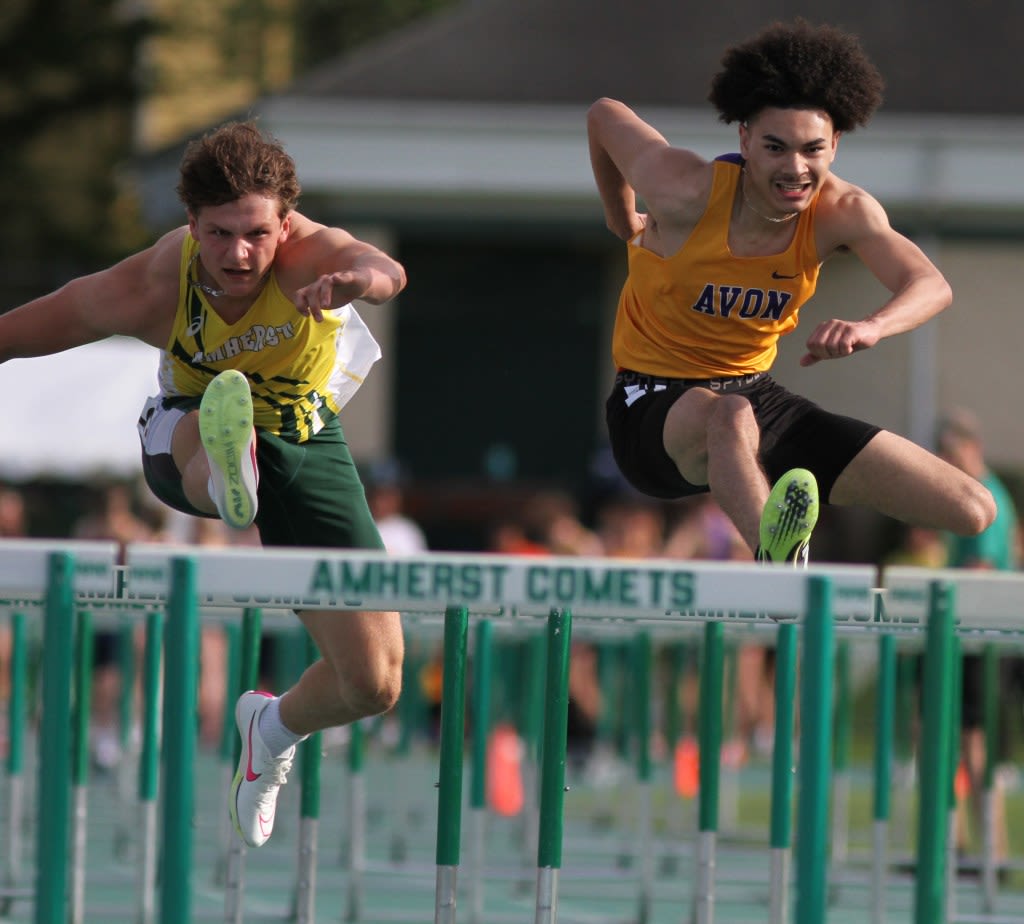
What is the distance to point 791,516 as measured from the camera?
493 centimetres

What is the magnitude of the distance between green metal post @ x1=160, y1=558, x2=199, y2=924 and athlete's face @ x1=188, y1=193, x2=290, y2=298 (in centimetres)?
160

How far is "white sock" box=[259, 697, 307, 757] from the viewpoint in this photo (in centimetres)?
578

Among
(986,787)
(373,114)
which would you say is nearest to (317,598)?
(986,787)

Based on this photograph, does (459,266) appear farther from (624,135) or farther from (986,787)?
(624,135)

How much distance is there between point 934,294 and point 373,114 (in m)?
13.0

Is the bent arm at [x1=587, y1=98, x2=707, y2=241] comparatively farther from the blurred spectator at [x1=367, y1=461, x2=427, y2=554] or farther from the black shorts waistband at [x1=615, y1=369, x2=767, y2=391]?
the blurred spectator at [x1=367, y1=461, x2=427, y2=554]

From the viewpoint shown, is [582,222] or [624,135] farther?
[582,222]

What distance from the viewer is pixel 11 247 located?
28.0 metres

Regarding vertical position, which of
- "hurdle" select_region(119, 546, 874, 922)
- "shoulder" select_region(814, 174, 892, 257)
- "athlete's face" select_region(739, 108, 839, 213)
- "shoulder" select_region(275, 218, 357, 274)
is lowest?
"hurdle" select_region(119, 546, 874, 922)

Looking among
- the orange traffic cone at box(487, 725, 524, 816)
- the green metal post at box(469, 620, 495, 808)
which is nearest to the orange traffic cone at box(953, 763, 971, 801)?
the orange traffic cone at box(487, 725, 524, 816)

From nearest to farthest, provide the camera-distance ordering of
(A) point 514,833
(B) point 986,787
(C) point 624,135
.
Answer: (C) point 624,135
(B) point 986,787
(A) point 514,833

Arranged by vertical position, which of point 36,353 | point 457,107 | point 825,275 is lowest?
point 36,353

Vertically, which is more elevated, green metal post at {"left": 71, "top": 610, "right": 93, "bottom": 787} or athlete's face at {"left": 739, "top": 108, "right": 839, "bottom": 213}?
athlete's face at {"left": 739, "top": 108, "right": 839, "bottom": 213}

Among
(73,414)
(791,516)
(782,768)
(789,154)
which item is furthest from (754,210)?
(73,414)
